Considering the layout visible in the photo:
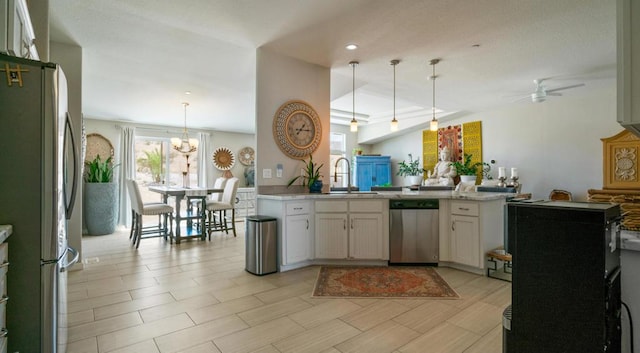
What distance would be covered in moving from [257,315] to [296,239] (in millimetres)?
1248

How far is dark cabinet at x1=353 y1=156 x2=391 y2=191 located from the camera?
364 inches

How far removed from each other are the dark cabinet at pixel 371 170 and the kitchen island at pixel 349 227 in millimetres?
5574

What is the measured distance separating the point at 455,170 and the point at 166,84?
22.2 feet

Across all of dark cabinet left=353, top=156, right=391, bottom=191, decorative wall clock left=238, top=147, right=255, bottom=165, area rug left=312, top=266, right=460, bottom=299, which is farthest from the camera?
dark cabinet left=353, top=156, right=391, bottom=191

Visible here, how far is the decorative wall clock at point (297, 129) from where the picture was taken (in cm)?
398

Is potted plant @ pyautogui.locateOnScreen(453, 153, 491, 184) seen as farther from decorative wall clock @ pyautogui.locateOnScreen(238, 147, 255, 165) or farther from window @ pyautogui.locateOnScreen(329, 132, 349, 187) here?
decorative wall clock @ pyautogui.locateOnScreen(238, 147, 255, 165)

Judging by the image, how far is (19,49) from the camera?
5.55 ft

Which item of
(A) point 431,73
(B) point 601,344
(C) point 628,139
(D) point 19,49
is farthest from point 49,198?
(C) point 628,139

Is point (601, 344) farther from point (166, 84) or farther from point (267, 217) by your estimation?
point (166, 84)

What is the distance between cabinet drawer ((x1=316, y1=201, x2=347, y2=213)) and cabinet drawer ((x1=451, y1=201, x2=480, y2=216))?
4.17 feet

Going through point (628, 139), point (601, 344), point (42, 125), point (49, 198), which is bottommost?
point (601, 344)

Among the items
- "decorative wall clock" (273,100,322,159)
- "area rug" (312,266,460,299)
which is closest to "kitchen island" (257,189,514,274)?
"area rug" (312,266,460,299)

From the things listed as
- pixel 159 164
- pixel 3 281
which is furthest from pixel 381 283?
pixel 159 164

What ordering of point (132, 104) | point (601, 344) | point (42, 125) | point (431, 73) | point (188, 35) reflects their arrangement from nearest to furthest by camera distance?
1. point (601, 344)
2. point (42, 125)
3. point (188, 35)
4. point (431, 73)
5. point (132, 104)
